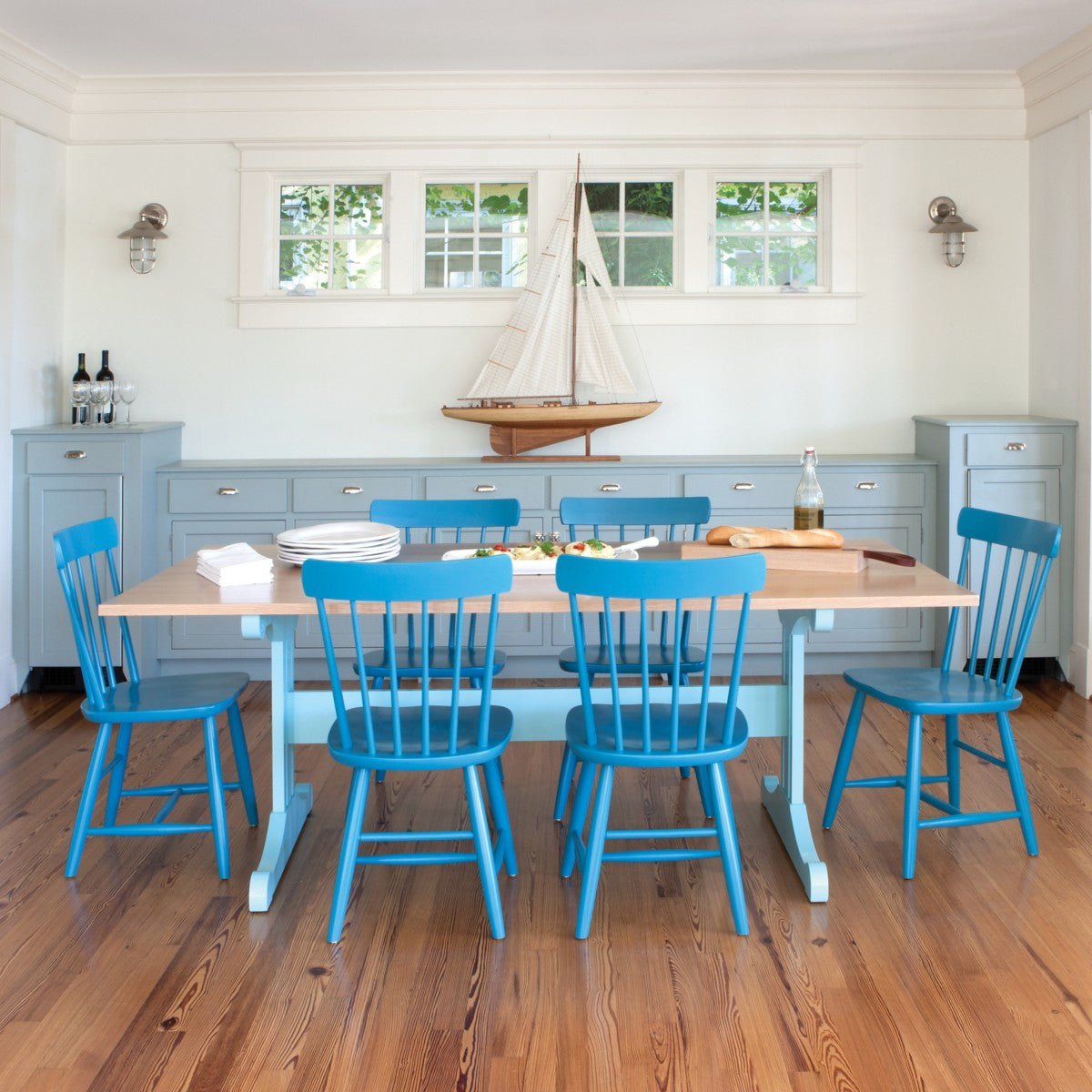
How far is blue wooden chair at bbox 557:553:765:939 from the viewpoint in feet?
8.27

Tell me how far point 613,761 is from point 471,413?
2.71m

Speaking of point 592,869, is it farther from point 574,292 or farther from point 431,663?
point 574,292

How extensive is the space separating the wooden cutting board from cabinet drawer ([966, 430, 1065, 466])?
6.33 feet

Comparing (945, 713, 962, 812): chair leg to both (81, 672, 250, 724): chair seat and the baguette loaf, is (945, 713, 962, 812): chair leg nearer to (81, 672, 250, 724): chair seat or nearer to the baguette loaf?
the baguette loaf

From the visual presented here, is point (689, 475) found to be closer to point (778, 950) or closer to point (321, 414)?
point (321, 414)

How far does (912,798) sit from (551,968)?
106cm

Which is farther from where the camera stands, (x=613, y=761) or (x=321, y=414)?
(x=321, y=414)

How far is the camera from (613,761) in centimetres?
262

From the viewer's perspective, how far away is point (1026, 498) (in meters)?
4.96

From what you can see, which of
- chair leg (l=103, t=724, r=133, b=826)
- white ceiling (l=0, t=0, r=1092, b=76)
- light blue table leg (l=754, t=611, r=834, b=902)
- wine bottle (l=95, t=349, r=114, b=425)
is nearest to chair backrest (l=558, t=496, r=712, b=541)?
light blue table leg (l=754, t=611, r=834, b=902)

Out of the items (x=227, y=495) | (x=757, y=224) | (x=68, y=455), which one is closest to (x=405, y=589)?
(x=227, y=495)

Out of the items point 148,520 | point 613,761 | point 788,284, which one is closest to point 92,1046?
point 613,761

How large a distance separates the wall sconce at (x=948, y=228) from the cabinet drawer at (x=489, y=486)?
2.09 m

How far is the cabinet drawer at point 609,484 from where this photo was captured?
16.4 ft
